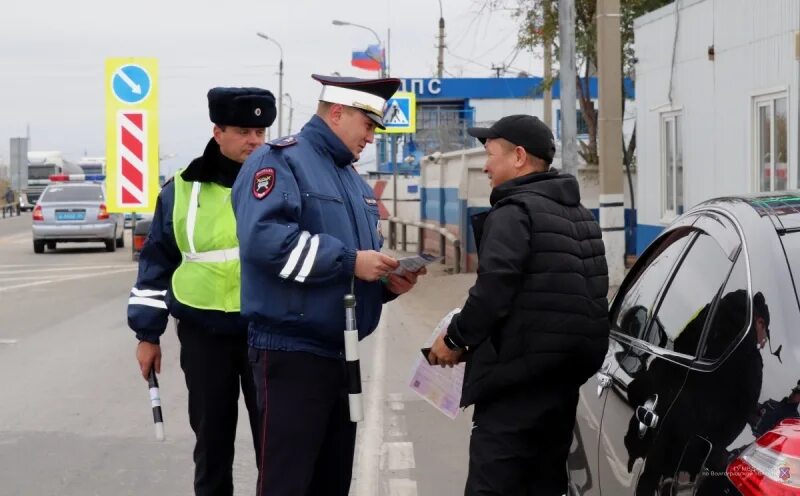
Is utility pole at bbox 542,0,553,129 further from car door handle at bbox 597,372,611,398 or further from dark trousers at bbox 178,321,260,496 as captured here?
car door handle at bbox 597,372,611,398

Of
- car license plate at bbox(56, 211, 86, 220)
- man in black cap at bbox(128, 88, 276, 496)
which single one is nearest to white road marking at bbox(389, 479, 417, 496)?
man in black cap at bbox(128, 88, 276, 496)

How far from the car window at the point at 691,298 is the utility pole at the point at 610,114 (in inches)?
491

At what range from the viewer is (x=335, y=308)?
14.3ft

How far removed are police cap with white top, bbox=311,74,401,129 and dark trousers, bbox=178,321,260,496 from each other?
1.20 metres

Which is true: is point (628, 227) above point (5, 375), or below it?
above

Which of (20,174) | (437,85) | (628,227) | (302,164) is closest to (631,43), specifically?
(628,227)

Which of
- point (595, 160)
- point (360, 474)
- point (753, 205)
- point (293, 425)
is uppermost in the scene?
point (595, 160)

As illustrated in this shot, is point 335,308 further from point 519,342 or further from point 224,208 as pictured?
point 224,208

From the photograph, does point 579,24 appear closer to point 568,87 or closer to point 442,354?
point 568,87

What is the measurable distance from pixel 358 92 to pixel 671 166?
1442 centimetres

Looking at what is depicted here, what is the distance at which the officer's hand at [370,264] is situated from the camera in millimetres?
4289

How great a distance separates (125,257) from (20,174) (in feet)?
137

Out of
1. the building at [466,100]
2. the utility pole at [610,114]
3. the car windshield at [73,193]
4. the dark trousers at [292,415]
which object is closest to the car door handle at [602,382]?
the dark trousers at [292,415]

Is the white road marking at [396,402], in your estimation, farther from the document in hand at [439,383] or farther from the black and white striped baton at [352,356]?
the black and white striped baton at [352,356]
